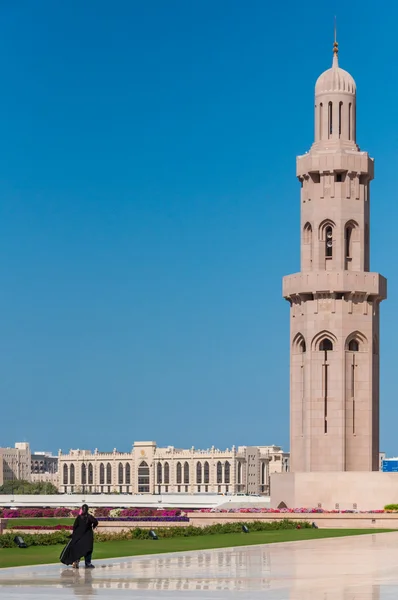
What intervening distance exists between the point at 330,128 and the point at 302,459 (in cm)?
1451

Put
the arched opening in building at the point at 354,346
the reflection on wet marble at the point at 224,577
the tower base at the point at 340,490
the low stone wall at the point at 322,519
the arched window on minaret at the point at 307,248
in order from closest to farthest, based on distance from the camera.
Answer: the reflection on wet marble at the point at 224,577 < the low stone wall at the point at 322,519 < the tower base at the point at 340,490 < the arched opening in building at the point at 354,346 < the arched window on minaret at the point at 307,248

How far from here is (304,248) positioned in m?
54.1

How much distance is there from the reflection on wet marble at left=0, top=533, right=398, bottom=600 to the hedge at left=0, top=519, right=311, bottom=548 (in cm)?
392

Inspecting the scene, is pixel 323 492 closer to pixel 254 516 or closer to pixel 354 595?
pixel 254 516

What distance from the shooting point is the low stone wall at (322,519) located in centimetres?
4303

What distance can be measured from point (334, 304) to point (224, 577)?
106 ft

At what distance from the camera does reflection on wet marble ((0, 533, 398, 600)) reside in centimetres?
1794

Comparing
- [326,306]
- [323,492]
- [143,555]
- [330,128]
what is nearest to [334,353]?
[326,306]

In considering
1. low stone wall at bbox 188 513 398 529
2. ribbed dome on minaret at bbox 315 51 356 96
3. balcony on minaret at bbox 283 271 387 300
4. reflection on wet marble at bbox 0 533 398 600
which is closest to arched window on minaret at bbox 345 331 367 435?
balcony on minaret at bbox 283 271 387 300

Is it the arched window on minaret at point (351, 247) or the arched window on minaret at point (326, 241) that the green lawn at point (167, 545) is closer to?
the arched window on minaret at point (351, 247)

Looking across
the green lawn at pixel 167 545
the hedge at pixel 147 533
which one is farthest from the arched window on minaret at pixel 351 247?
the green lawn at pixel 167 545

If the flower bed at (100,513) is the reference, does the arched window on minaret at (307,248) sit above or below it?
above

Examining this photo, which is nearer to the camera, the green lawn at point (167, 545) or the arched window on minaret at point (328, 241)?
the green lawn at point (167, 545)

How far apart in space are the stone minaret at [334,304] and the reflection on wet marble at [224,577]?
24448 mm
